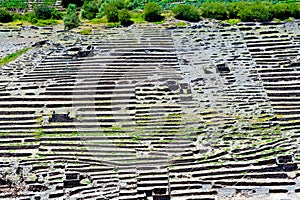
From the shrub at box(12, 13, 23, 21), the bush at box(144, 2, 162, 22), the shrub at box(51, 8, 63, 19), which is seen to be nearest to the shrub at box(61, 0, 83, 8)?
the shrub at box(51, 8, 63, 19)

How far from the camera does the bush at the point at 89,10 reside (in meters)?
29.6

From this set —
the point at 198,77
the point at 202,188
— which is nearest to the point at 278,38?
the point at 198,77

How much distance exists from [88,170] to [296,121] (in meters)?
8.96

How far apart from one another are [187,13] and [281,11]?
518 centimetres

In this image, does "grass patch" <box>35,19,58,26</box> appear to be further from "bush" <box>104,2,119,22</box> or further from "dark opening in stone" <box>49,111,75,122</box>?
"dark opening in stone" <box>49,111,75,122</box>

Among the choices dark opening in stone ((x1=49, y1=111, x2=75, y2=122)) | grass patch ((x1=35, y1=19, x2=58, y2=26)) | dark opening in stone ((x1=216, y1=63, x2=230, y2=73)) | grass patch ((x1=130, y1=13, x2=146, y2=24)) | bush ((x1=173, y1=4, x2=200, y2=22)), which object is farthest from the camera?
grass patch ((x1=35, y1=19, x2=58, y2=26))

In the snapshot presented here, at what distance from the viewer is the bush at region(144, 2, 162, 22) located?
27.8 meters

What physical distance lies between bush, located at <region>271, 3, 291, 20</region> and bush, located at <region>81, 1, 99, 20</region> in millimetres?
10436

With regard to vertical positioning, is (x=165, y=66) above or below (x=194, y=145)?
above

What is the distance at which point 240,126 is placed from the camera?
21.1 meters

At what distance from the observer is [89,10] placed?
3039 centimetres

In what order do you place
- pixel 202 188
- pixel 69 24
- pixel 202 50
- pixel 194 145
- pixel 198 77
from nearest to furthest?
pixel 202 188 < pixel 194 145 < pixel 198 77 < pixel 202 50 < pixel 69 24

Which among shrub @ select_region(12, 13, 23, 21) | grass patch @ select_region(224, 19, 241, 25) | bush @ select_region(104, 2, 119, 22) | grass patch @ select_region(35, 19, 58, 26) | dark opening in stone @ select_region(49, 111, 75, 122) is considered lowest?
dark opening in stone @ select_region(49, 111, 75, 122)

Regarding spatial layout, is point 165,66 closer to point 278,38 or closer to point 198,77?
point 198,77
